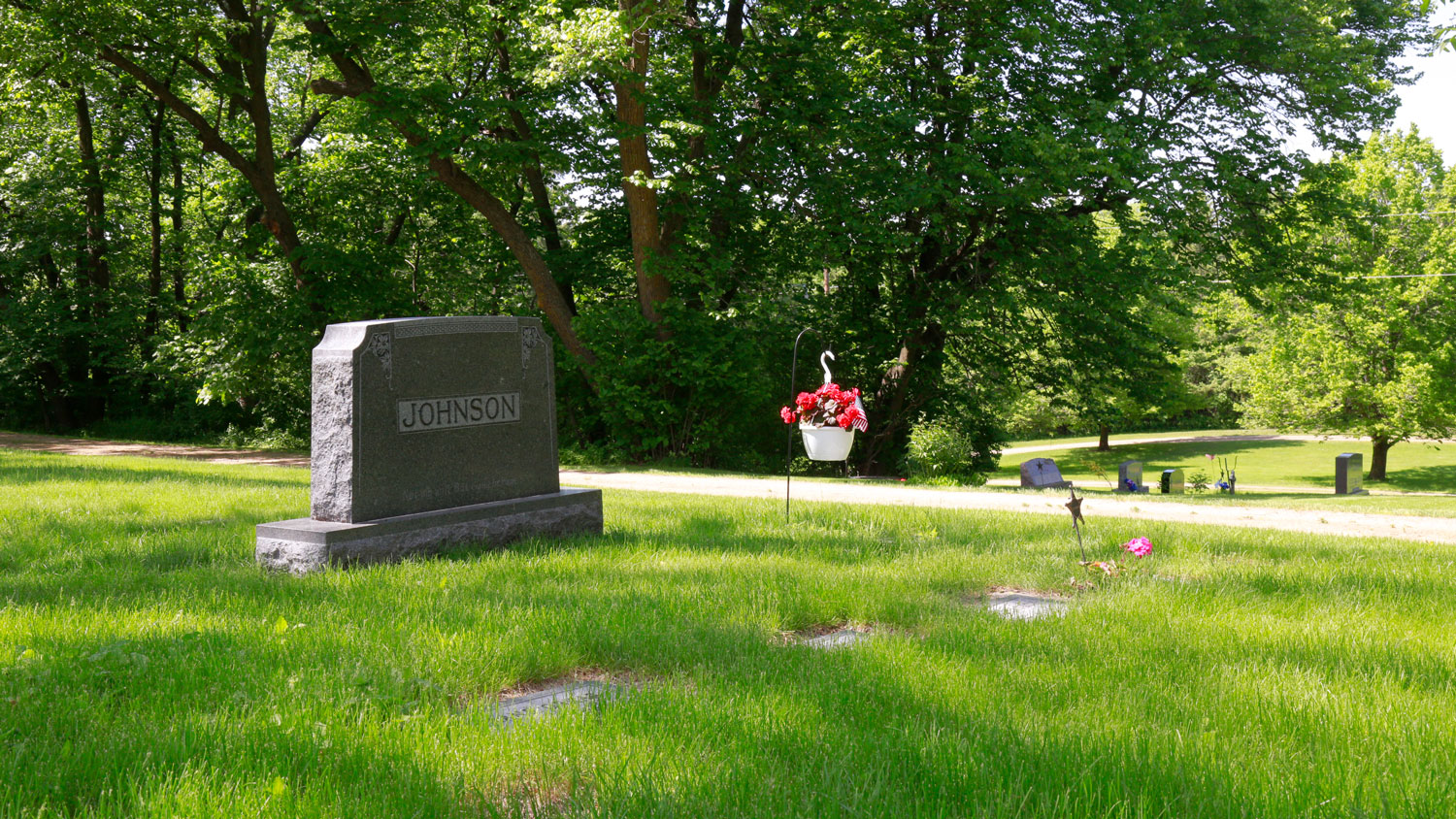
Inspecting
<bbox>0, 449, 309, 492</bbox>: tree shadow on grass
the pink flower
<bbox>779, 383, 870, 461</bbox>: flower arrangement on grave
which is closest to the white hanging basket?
<bbox>779, 383, 870, 461</bbox>: flower arrangement on grave

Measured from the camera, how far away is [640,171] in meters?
14.9

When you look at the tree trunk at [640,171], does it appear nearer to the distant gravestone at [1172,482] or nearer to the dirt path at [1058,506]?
the dirt path at [1058,506]

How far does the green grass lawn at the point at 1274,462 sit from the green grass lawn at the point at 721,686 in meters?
22.9

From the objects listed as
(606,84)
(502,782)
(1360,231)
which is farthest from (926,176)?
(502,782)

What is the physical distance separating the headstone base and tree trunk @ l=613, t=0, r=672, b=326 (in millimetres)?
8522

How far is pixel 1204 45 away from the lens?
16.8 m

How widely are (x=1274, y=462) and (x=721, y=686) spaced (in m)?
42.2

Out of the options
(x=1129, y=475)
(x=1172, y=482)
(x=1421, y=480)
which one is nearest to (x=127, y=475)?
(x=1129, y=475)

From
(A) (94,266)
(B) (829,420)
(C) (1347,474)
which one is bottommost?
(C) (1347,474)

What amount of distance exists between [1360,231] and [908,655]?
19.0 metres

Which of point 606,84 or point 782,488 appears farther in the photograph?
point 606,84

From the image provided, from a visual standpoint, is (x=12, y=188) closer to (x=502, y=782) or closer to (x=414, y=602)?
(x=414, y=602)

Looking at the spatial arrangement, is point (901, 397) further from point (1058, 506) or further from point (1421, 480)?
point (1421, 480)

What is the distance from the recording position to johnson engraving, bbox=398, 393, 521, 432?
6.37m
